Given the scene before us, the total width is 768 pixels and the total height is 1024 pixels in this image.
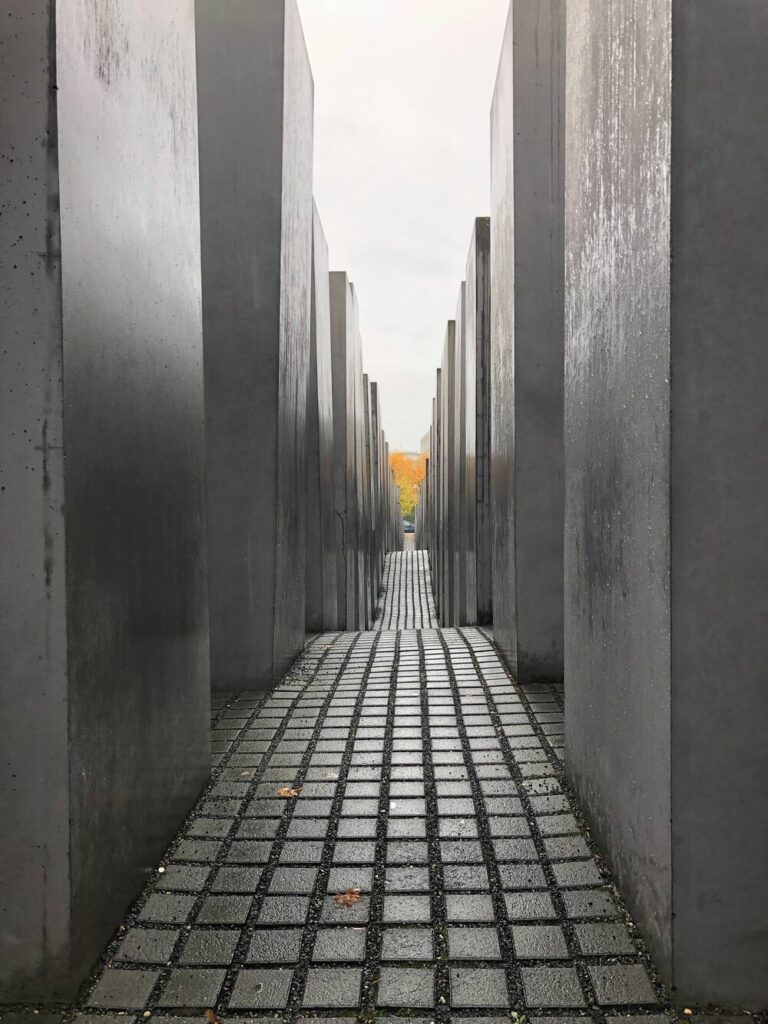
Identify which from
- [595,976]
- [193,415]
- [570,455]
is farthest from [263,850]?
[570,455]

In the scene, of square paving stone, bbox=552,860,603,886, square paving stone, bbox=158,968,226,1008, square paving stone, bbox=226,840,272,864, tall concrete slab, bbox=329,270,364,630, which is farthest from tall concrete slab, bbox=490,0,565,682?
tall concrete slab, bbox=329,270,364,630

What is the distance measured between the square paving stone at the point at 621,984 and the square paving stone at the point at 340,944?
84cm

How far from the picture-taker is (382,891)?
3426 millimetres

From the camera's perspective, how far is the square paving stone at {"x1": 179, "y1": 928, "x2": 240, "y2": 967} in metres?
2.98

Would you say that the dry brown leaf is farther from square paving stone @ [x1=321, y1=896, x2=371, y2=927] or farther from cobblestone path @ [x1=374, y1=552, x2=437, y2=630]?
cobblestone path @ [x1=374, y1=552, x2=437, y2=630]

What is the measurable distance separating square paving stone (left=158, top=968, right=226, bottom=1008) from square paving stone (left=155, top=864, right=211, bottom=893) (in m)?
0.58

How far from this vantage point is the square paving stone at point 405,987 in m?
2.72

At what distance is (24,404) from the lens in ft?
8.85

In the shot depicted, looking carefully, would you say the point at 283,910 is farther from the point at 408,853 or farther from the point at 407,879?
the point at 408,853

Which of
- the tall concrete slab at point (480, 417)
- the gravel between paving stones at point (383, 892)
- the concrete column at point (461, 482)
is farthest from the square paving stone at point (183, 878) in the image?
the concrete column at point (461, 482)

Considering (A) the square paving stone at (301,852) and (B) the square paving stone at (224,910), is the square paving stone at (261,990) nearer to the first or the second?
(B) the square paving stone at (224,910)

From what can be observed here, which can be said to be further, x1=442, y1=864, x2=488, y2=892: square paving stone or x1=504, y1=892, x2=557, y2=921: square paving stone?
x1=442, y1=864, x2=488, y2=892: square paving stone

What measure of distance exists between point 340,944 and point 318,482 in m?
8.03

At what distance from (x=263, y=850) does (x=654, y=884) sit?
1830 millimetres
